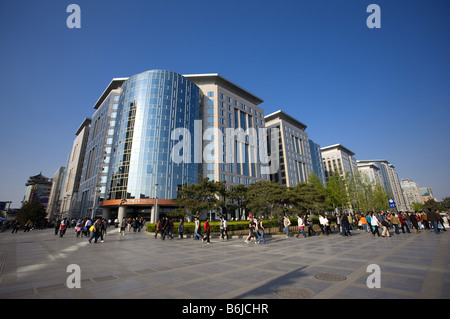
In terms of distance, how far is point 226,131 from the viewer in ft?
201

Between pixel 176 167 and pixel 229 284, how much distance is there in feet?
154

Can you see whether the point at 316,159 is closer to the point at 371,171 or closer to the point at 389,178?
the point at 371,171

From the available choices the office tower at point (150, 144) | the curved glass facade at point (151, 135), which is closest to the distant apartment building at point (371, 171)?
the curved glass facade at point (151, 135)

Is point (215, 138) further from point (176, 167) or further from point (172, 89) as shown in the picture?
point (172, 89)

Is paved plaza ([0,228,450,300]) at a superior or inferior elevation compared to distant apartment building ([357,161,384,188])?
inferior

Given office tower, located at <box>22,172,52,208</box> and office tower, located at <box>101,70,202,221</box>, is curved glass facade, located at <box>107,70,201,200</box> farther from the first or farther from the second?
office tower, located at <box>22,172,52,208</box>

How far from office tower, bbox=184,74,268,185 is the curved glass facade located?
4.61m

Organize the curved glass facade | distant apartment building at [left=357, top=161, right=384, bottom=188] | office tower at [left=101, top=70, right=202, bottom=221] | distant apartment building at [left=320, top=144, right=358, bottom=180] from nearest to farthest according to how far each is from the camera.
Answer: office tower at [left=101, top=70, right=202, bottom=221], the curved glass facade, distant apartment building at [left=320, top=144, right=358, bottom=180], distant apartment building at [left=357, top=161, right=384, bottom=188]

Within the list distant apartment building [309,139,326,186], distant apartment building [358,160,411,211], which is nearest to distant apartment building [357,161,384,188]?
distant apartment building [358,160,411,211]

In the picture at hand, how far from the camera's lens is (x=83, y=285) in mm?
5371

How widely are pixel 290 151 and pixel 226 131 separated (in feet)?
111

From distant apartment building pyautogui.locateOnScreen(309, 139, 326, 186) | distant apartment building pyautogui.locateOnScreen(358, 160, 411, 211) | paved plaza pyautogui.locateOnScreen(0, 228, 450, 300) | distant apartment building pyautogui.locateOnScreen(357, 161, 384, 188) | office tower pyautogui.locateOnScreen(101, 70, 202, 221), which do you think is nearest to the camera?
paved plaza pyautogui.locateOnScreen(0, 228, 450, 300)

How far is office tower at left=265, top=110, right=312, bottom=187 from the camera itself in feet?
257

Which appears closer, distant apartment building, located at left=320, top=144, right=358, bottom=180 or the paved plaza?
the paved plaza
